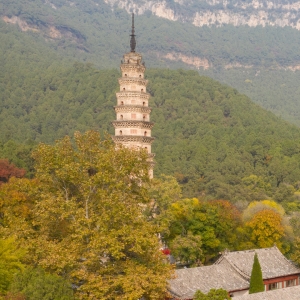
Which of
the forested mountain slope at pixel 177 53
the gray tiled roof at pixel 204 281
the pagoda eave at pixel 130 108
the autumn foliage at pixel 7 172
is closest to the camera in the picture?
the gray tiled roof at pixel 204 281

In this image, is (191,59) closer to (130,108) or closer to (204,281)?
(130,108)

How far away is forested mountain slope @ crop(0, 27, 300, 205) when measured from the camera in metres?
80.2

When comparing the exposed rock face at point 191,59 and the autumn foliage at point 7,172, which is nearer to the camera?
the autumn foliage at point 7,172

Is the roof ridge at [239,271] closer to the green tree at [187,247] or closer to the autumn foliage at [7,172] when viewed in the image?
the green tree at [187,247]

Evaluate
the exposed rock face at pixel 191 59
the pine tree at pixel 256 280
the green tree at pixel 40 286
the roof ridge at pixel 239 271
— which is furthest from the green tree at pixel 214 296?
the exposed rock face at pixel 191 59

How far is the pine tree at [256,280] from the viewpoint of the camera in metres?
33.1

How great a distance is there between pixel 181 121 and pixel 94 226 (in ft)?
254

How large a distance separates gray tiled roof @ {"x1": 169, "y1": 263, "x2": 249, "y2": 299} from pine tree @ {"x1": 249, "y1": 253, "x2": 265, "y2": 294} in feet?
3.80

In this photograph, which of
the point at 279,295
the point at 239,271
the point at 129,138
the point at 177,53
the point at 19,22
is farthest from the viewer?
the point at 177,53

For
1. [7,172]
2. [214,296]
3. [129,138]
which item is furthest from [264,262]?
[7,172]

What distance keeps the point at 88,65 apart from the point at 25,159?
70.0 metres

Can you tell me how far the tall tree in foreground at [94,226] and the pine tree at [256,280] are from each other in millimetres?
6213

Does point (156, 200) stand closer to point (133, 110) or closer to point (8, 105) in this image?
point (133, 110)

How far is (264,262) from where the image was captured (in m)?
37.4
